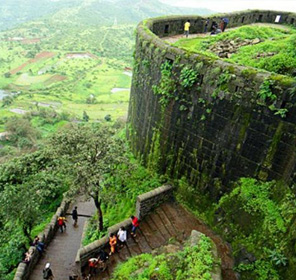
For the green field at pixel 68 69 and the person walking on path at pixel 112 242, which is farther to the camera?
the green field at pixel 68 69

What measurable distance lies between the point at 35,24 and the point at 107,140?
17307 centimetres

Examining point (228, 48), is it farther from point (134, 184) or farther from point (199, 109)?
point (134, 184)

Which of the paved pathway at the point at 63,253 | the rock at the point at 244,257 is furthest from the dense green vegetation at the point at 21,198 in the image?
the rock at the point at 244,257

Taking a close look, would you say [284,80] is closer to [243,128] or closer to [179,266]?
[243,128]

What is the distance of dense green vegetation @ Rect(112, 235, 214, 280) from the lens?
7.25 metres

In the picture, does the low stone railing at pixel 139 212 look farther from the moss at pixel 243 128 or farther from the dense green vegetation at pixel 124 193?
the moss at pixel 243 128

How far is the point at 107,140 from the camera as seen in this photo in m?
10.5

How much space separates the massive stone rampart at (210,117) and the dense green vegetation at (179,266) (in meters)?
3.04

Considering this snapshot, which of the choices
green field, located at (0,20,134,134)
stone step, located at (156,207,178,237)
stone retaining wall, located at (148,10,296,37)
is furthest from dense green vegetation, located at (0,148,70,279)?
green field, located at (0,20,134,134)

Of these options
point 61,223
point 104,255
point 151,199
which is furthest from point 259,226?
point 61,223

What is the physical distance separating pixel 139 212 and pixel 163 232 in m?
1.30

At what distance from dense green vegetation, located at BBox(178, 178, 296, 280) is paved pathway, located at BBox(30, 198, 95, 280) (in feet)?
19.2

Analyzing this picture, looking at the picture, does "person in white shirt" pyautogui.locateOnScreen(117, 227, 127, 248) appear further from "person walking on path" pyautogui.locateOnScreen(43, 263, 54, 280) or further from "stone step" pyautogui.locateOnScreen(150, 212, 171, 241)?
"person walking on path" pyautogui.locateOnScreen(43, 263, 54, 280)

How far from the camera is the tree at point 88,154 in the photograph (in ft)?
31.2
